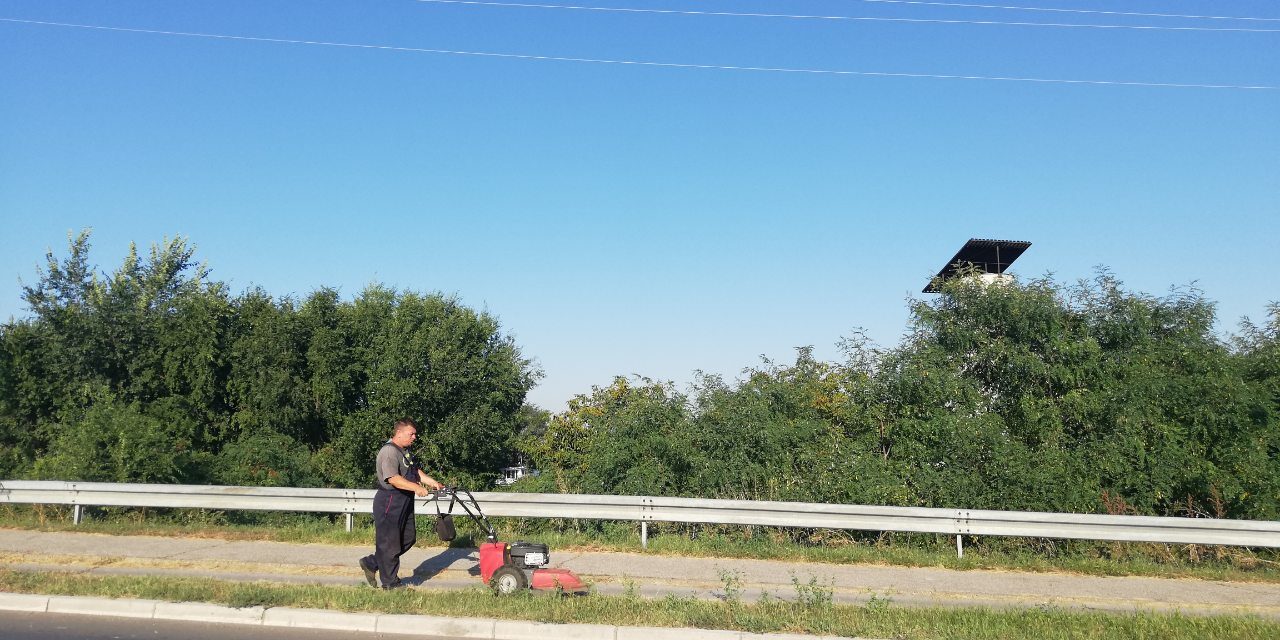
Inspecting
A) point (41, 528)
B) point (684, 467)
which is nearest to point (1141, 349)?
point (684, 467)

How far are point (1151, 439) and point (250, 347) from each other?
20.4 metres

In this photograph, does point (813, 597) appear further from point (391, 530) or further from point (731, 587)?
point (391, 530)

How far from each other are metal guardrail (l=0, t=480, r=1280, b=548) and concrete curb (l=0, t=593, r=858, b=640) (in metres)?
2.66

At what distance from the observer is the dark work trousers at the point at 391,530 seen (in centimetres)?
820

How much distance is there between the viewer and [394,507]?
831cm

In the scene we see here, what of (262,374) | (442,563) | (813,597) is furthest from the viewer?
(262,374)

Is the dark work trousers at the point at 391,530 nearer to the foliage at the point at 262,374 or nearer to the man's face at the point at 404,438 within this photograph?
the man's face at the point at 404,438

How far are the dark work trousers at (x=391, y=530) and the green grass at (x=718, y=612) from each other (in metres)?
0.42

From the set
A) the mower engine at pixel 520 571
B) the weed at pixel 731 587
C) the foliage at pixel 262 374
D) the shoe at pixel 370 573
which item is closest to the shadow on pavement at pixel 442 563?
the shoe at pixel 370 573

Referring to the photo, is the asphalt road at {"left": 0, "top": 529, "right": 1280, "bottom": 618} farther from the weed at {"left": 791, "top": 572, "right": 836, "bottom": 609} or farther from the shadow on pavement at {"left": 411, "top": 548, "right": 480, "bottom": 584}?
the weed at {"left": 791, "top": 572, "right": 836, "bottom": 609}

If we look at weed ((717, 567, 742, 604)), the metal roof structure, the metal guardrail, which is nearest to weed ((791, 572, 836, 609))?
weed ((717, 567, 742, 604))

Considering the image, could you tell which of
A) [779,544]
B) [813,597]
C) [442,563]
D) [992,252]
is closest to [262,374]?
[442,563]

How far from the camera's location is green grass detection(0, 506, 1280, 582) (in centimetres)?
988

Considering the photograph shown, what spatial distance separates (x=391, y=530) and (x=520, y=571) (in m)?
1.41
